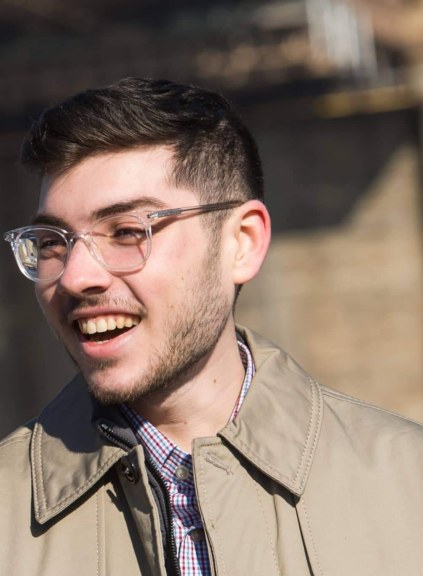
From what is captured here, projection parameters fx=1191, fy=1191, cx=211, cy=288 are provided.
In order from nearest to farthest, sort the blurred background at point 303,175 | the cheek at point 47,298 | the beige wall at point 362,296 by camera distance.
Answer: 1. the cheek at point 47,298
2. the blurred background at point 303,175
3. the beige wall at point 362,296

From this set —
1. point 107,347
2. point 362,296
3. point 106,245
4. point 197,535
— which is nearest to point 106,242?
point 106,245

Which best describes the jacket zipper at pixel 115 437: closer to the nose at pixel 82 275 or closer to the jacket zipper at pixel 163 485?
the jacket zipper at pixel 163 485

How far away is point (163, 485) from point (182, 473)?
0.27ft

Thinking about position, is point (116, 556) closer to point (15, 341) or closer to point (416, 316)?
point (416, 316)

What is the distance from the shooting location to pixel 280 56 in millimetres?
6668

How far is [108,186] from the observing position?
247 cm

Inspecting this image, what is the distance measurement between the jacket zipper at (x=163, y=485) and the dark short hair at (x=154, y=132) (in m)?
0.55

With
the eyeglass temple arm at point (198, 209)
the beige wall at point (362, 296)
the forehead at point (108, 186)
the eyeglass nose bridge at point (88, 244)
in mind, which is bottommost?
the beige wall at point (362, 296)

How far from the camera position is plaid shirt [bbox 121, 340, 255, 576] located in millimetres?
2420

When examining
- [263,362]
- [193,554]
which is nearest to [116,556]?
[193,554]

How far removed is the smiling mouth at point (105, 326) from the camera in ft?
7.98

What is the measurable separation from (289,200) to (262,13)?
165cm

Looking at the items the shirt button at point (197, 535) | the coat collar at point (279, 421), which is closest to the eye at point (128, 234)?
the coat collar at point (279, 421)

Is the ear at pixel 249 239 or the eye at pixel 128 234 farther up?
the eye at pixel 128 234
